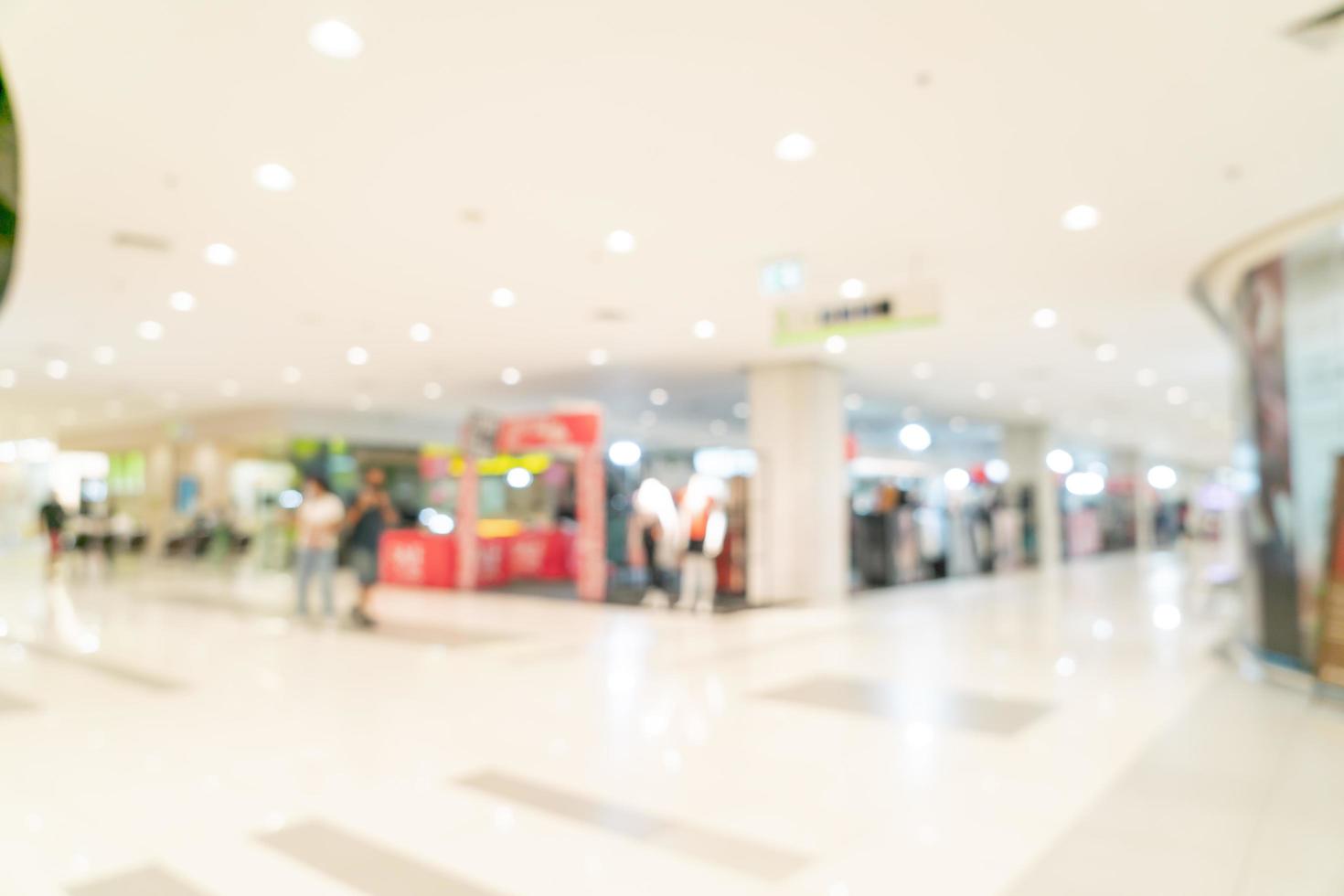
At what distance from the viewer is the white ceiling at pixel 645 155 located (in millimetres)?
3367

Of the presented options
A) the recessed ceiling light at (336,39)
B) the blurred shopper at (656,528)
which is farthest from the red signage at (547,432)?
the recessed ceiling light at (336,39)

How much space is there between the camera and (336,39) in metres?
3.43

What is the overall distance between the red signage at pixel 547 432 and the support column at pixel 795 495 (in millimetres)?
2482

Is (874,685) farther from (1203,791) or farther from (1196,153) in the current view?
(1196,153)

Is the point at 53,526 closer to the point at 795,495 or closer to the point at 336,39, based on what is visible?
the point at 795,495

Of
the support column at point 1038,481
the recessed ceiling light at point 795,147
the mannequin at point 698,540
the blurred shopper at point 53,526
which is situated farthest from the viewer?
the support column at point 1038,481

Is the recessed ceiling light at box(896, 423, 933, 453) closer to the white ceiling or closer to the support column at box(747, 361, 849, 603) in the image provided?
the support column at box(747, 361, 849, 603)

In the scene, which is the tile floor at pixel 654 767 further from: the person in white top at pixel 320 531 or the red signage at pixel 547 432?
the red signage at pixel 547 432

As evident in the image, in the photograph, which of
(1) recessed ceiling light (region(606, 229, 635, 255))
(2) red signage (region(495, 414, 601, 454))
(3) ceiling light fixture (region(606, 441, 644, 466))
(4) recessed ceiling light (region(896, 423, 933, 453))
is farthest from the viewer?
(4) recessed ceiling light (region(896, 423, 933, 453))

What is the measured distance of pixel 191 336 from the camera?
31.4ft

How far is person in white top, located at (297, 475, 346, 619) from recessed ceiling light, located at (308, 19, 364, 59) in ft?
18.9

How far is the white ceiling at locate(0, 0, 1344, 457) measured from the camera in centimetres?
337

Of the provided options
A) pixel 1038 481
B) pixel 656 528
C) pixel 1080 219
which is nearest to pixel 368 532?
pixel 656 528

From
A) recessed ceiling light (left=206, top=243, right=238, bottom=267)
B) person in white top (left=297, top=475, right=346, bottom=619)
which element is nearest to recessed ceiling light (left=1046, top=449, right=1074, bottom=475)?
person in white top (left=297, top=475, right=346, bottom=619)
